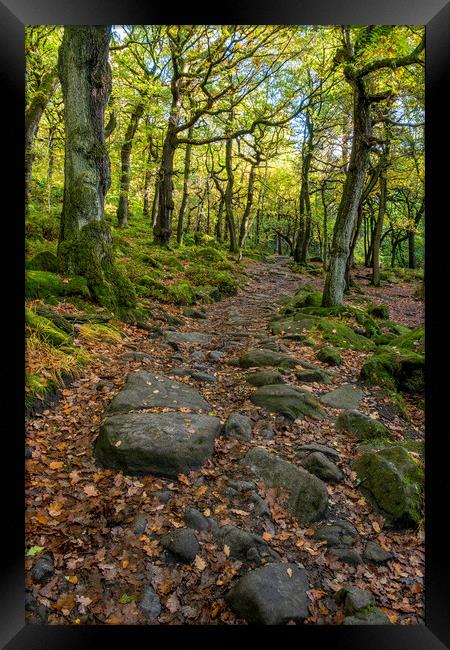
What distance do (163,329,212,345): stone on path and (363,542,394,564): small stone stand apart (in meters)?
4.86

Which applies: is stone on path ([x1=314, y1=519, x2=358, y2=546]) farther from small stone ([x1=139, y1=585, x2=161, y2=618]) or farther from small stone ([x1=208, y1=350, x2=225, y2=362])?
small stone ([x1=208, y1=350, x2=225, y2=362])

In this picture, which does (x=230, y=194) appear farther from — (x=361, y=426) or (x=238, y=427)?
(x=238, y=427)

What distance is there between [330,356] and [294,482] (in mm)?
3772

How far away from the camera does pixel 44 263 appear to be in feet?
23.4

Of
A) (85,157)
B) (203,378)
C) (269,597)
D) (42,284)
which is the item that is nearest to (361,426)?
(203,378)

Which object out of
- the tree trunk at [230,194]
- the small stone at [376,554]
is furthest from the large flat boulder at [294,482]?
the tree trunk at [230,194]

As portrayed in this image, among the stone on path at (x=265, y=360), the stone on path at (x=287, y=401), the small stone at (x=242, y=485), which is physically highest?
the stone on path at (x=265, y=360)

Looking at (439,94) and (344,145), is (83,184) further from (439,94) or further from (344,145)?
(344,145)

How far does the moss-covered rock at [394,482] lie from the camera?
3.44 m

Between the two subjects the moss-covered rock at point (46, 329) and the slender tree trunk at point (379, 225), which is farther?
the slender tree trunk at point (379, 225)

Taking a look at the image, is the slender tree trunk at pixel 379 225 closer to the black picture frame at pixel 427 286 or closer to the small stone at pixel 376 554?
the black picture frame at pixel 427 286

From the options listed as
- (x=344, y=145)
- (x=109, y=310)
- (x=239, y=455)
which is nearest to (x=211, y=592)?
(x=239, y=455)

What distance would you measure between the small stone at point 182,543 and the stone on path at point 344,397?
3.12m

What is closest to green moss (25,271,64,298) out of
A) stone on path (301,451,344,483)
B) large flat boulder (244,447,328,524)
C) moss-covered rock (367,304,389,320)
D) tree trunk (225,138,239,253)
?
large flat boulder (244,447,328,524)
